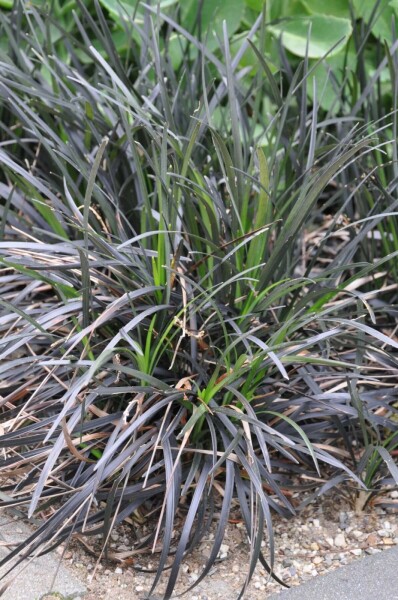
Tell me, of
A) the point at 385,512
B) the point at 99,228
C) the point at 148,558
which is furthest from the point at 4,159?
the point at 385,512

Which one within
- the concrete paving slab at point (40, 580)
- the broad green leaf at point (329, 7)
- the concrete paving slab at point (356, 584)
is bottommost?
the concrete paving slab at point (356, 584)

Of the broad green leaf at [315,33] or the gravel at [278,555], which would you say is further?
the broad green leaf at [315,33]

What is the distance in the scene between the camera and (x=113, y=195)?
216 cm

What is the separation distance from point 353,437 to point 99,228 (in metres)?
0.85

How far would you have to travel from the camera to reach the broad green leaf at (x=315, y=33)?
261 cm

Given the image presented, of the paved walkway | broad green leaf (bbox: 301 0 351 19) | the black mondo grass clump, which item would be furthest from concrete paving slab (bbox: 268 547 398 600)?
broad green leaf (bbox: 301 0 351 19)

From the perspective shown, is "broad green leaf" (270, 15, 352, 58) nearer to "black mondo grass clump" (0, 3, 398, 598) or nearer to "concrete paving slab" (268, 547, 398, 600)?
"black mondo grass clump" (0, 3, 398, 598)

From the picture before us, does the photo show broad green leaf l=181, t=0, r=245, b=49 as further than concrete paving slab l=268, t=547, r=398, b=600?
Yes

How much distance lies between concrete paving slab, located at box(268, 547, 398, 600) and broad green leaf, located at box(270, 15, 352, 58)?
5.15ft

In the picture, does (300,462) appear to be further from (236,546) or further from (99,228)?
(99,228)

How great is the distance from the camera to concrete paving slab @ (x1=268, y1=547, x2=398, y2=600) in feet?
5.56

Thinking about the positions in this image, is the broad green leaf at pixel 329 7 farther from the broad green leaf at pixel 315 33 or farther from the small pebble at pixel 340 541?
the small pebble at pixel 340 541

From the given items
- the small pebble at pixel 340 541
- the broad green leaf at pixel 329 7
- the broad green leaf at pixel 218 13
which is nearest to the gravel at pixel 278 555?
the small pebble at pixel 340 541

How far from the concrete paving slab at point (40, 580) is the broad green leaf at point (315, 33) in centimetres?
169
